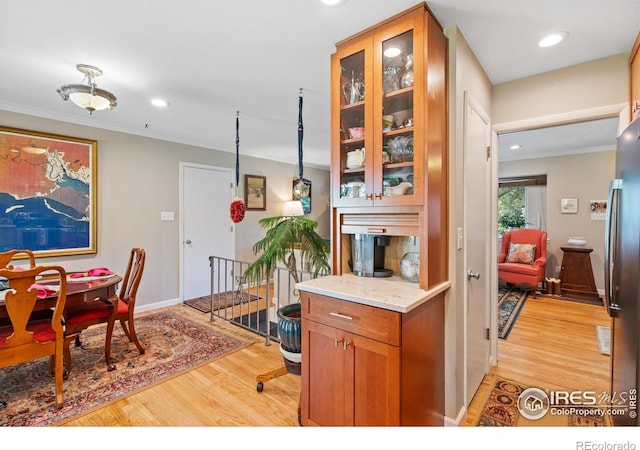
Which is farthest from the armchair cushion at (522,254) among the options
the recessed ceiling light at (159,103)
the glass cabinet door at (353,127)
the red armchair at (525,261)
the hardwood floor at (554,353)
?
the recessed ceiling light at (159,103)

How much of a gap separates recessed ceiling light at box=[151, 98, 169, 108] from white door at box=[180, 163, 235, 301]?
137cm

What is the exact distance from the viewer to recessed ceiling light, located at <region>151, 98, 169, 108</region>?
2891 mm

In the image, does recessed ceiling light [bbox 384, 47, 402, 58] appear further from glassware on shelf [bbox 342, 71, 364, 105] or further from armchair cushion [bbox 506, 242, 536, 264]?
armchair cushion [bbox 506, 242, 536, 264]

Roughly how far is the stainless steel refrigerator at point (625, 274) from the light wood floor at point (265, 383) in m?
0.84

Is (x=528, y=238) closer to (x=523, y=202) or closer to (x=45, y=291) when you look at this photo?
(x=523, y=202)

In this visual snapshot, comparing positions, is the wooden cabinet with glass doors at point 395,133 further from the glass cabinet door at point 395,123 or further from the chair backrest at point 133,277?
the chair backrest at point 133,277

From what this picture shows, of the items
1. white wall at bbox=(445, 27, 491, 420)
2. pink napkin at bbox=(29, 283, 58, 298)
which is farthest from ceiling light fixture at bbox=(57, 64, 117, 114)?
white wall at bbox=(445, 27, 491, 420)

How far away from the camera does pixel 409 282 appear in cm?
182

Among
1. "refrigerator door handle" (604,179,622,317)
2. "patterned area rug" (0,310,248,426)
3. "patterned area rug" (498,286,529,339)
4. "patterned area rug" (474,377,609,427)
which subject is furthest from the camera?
"patterned area rug" (498,286,529,339)

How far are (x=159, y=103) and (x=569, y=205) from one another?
592 centimetres

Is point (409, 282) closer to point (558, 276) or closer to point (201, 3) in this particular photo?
point (201, 3)

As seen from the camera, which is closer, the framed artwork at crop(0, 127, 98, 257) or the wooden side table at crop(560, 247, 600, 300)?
Result: the framed artwork at crop(0, 127, 98, 257)
